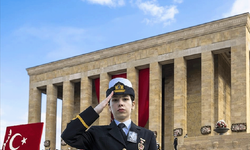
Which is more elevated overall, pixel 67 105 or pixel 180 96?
pixel 180 96

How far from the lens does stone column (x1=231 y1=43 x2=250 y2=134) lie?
80.6ft

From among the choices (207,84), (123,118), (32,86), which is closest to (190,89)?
(207,84)

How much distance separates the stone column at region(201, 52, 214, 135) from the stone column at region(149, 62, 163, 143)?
137 inches

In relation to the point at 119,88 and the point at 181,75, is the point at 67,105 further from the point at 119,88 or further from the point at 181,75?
the point at 119,88

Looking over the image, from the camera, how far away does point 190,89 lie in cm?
2972

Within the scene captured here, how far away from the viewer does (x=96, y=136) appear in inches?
116

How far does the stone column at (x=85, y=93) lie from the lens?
32.5 m

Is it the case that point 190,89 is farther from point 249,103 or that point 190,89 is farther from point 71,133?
point 71,133

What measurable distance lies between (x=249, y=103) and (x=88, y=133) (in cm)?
2400

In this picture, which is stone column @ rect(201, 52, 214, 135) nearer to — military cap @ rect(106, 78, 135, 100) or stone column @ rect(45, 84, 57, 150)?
stone column @ rect(45, 84, 57, 150)

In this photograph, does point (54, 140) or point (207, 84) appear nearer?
point (207, 84)

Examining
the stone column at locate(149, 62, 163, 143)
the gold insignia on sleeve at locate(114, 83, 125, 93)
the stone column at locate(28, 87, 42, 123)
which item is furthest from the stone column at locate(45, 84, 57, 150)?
the gold insignia on sleeve at locate(114, 83, 125, 93)

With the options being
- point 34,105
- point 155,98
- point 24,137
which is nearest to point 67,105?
point 34,105

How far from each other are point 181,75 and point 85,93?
896 centimetres
